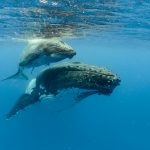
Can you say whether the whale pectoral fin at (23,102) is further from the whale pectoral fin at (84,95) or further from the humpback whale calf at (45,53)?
the whale pectoral fin at (84,95)

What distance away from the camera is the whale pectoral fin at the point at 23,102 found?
10.1 meters

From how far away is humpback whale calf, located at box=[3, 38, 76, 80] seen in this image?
922cm

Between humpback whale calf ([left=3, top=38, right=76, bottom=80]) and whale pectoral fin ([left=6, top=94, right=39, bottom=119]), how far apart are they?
Answer: 43.3 inches

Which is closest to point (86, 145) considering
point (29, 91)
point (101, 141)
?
point (101, 141)

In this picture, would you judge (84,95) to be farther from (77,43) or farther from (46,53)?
(77,43)

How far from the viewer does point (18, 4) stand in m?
21.1

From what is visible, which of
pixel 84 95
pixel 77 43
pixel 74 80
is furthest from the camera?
pixel 77 43

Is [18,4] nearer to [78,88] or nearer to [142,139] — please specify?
[78,88]

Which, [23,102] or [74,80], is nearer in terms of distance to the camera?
[74,80]

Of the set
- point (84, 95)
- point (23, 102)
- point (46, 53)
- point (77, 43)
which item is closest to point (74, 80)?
point (84, 95)

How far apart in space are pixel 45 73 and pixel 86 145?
61.0m

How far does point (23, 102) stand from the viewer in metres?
10.2

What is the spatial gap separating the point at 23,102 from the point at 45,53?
172 centimetres

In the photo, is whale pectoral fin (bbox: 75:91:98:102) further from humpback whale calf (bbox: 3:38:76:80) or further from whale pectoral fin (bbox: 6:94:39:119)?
whale pectoral fin (bbox: 6:94:39:119)
